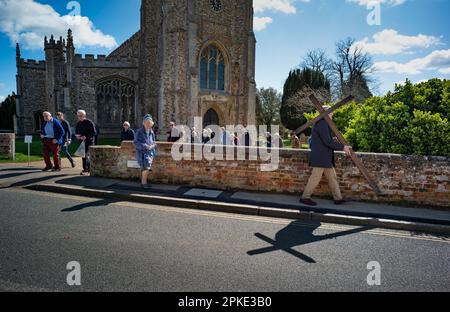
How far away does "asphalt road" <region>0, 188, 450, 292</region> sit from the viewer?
2803 mm

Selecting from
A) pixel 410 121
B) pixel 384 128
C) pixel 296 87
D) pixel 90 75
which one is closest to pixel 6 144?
pixel 384 128

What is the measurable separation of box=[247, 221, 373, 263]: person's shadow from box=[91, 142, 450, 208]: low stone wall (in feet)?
5.36

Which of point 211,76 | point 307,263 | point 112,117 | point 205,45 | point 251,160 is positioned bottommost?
point 307,263

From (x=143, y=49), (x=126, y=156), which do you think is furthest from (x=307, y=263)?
(x=143, y=49)

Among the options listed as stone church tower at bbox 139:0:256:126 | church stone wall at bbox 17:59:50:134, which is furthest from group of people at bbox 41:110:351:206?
church stone wall at bbox 17:59:50:134

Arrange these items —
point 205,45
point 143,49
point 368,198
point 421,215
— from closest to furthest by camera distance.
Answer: point 421,215 < point 368,198 < point 205,45 < point 143,49

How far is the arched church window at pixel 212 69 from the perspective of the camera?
2173 centimetres

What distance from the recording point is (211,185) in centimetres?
688

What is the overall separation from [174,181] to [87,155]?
10.6 feet

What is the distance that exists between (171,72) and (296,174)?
16.3m

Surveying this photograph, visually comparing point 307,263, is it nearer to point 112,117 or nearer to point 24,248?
point 24,248

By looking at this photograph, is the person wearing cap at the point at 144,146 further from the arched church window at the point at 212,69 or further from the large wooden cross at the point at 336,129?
the arched church window at the point at 212,69

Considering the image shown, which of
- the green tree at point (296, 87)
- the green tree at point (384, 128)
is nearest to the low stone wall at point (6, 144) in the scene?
the green tree at point (384, 128)

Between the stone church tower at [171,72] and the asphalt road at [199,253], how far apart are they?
16018 mm
